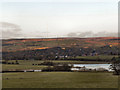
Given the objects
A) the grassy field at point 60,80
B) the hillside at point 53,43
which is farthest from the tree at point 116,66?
the hillside at point 53,43

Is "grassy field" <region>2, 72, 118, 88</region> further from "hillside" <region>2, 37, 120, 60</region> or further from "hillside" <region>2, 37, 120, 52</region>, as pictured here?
"hillside" <region>2, 37, 120, 52</region>

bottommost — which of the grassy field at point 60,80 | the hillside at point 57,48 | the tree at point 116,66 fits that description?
the grassy field at point 60,80

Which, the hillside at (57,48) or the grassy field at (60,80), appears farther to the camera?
the hillside at (57,48)

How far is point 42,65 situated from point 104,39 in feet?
6.03

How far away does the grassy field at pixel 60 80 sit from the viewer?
521 cm

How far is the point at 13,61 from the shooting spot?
17.6 feet

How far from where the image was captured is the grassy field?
5.21m

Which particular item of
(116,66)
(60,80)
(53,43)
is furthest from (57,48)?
(116,66)

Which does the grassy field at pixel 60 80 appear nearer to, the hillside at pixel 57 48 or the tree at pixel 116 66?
the tree at pixel 116 66

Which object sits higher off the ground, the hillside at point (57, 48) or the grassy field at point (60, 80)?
the hillside at point (57, 48)

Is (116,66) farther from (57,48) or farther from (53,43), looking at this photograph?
(53,43)

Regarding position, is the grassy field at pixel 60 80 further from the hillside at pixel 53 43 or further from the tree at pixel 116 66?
the hillside at pixel 53 43

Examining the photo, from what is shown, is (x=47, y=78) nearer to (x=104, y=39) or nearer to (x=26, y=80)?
(x=26, y=80)

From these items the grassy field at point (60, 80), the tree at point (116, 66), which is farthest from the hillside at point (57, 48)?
the grassy field at point (60, 80)
